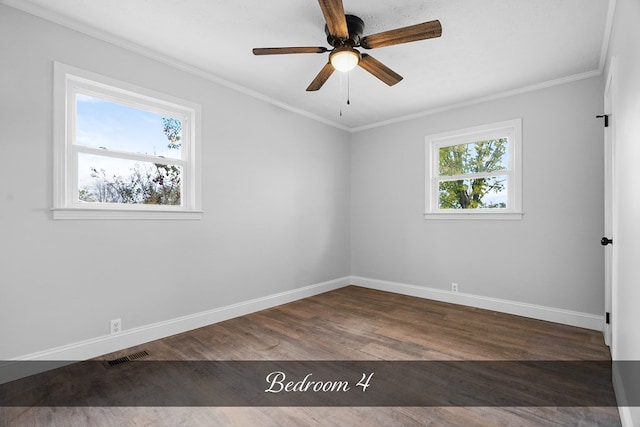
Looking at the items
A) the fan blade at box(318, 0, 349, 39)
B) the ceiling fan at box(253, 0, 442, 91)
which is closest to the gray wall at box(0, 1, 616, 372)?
the ceiling fan at box(253, 0, 442, 91)

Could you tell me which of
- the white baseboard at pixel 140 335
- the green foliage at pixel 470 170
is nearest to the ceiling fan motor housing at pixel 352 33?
the green foliage at pixel 470 170

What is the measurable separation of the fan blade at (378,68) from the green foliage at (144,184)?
196cm

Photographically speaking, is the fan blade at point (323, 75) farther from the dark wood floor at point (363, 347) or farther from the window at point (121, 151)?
the dark wood floor at point (363, 347)

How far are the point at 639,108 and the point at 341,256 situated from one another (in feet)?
13.3

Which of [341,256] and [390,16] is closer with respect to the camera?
[390,16]

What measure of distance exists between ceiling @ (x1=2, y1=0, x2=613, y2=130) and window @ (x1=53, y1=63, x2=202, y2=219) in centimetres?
44

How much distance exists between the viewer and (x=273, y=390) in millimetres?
2137

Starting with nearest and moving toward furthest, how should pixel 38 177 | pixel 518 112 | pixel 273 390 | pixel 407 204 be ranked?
pixel 273 390 → pixel 38 177 → pixel 518 112 → pixel 407 204

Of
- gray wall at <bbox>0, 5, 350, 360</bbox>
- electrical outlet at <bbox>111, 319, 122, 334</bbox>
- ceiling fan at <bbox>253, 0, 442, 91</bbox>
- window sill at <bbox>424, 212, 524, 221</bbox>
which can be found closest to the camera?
ceiling fan at <bbox>253, 0, 442, 91</bbox>

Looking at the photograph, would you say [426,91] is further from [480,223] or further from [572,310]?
[572,310]

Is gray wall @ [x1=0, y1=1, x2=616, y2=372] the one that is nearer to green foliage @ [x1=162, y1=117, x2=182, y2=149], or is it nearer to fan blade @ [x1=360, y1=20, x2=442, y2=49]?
green foliage @ [x1=162, y1=117, x2=182, y2=149]

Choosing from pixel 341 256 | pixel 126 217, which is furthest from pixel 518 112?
pixel 126 217

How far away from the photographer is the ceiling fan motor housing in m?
2.32

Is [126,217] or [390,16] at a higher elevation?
[390,16]
